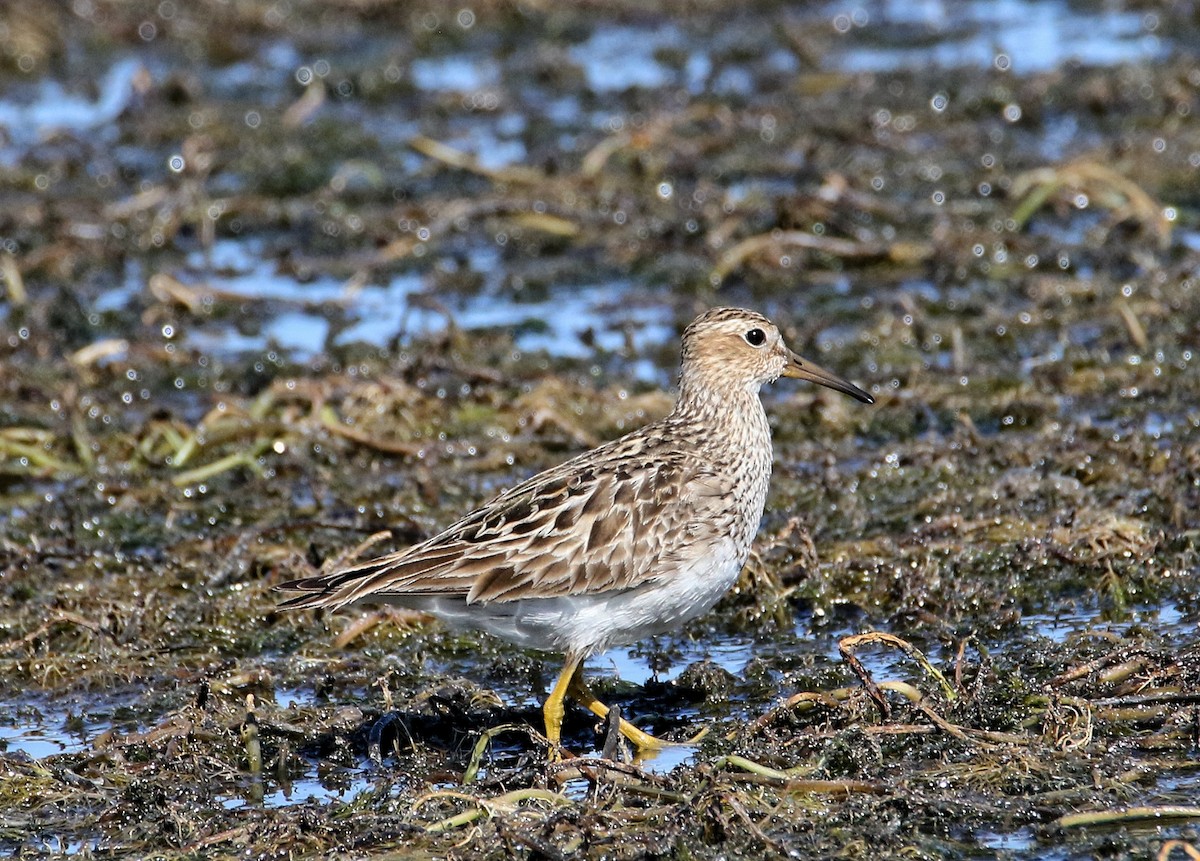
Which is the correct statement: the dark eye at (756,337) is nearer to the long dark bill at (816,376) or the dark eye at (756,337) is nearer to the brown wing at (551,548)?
the long dark bill at (816,376)

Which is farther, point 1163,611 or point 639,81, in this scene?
point 639,81

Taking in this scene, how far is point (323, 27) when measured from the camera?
61.2 feet

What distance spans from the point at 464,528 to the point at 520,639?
475mm

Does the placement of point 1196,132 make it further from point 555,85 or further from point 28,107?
point 28,107

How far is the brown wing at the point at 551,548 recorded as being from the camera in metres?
6.76

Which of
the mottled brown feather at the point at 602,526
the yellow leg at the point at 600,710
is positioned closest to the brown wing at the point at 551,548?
the mottled brown feather at the point at 602,526

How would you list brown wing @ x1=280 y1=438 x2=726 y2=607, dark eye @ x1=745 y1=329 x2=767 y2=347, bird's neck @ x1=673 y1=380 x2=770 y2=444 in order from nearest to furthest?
brown wing @ x1=280 y1=438 x2=726 y2=607
bird's neck @ x1=673 y1=380 x2=770 y2=444
dark eye @ x1=745 y1=329 x2=767 y2=347

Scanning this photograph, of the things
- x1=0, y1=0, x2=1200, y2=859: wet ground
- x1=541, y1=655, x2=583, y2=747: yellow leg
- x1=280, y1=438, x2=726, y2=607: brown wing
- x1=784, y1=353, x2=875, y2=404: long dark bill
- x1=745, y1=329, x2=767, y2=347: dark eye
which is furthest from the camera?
x1=784, y1=353, x2=875, y2=404: long dark bill

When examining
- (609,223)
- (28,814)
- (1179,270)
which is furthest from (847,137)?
(28,814)

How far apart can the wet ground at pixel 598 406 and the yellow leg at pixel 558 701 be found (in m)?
0.23

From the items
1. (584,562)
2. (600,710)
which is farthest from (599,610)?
(600,710)

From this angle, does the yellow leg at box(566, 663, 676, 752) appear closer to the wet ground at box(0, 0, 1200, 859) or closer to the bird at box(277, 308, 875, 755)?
the bird at box(277, 308, 875, 755)

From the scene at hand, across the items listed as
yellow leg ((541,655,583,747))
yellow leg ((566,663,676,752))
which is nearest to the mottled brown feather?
yellow leg ((541,655,583,747))

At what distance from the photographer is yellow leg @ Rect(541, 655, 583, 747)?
688 centimetres
